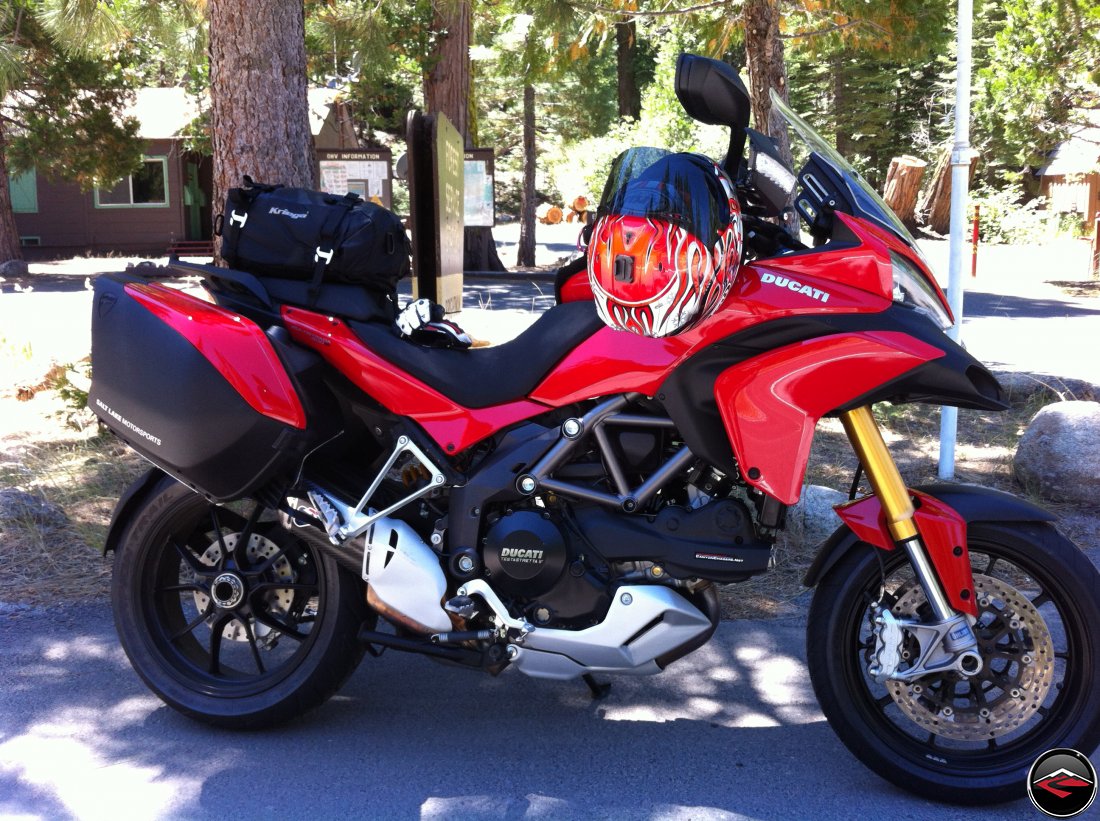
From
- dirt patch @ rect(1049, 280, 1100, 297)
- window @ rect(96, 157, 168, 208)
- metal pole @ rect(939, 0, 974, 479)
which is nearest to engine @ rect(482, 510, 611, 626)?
Result: metal pole @ rect(939, 0, 974, 479)

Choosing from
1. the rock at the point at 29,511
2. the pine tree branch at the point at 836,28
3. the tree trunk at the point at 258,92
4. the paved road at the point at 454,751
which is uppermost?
the pine tree branch at the point at 836,28

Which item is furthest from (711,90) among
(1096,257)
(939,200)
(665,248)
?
(939,200)

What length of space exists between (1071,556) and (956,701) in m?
0.57

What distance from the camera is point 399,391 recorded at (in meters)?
3.33

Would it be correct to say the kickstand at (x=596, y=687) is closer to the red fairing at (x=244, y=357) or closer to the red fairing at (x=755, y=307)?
the red fairing at (x=755, y=307)

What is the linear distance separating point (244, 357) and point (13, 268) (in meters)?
20.8

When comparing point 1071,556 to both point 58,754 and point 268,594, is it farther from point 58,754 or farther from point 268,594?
point 58,754

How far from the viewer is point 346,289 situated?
3.47 metres

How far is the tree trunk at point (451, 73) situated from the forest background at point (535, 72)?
28 mm

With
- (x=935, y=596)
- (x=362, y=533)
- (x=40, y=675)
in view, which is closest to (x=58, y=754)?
(x=40, y=675)

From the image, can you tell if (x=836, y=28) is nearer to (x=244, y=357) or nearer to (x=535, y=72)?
(x=535, y=72)

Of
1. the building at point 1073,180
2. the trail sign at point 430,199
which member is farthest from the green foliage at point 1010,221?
the trail sign at point 430,199

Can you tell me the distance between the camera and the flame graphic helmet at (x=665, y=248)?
283cm

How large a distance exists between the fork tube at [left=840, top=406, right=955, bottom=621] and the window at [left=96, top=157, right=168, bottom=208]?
94.1ft
